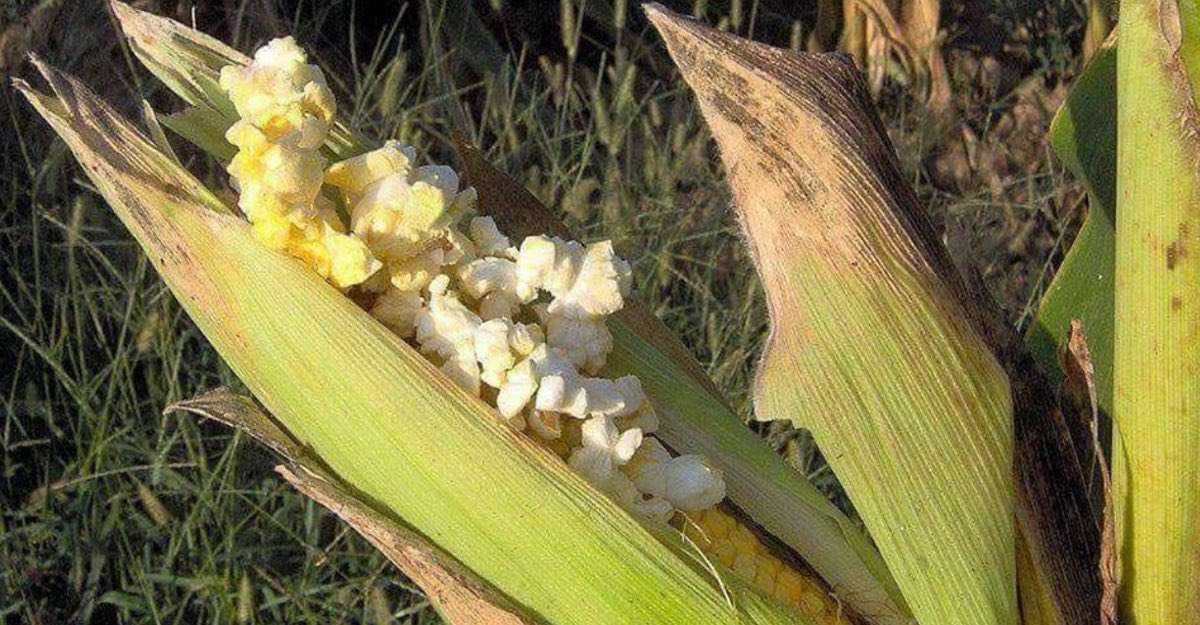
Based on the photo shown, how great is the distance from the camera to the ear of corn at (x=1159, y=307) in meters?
0.47

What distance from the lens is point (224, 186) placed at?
0.76m

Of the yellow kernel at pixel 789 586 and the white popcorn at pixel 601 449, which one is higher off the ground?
the white popcorn at pixel 601 449

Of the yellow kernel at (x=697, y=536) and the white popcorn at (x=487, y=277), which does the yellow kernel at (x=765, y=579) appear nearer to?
the yellow kernel at (x=697, y=536)

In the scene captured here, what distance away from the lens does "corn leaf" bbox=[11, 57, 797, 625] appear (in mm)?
491

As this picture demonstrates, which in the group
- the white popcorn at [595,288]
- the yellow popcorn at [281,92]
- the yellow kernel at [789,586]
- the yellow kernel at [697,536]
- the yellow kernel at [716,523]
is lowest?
the yellow kernel at [789,586]

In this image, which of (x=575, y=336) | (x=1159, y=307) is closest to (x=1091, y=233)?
(x=1159, y=307)

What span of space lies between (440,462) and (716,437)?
12 cm

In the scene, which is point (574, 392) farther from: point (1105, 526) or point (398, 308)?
point (1105, 526)

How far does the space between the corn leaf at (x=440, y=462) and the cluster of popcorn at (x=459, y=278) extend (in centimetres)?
1

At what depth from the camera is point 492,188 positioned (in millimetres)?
618

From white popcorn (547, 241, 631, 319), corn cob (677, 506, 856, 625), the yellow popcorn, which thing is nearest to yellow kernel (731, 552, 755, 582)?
corn cob (677, 506, 856, 625)

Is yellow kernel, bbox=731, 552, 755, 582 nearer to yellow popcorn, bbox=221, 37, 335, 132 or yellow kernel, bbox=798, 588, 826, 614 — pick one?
yellow kernel, bbox=798, 588, 826, 614

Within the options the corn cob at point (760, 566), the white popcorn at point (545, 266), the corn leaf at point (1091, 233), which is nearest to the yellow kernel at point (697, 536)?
the corn cob at point (760, 566)

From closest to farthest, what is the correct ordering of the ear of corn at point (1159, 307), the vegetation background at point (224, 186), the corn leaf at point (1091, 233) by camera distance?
1. the ear of corn at point (1159, 307)
2. the corn leaf at point (1091, 233)
3. the vegetation background at point (224, 186)
